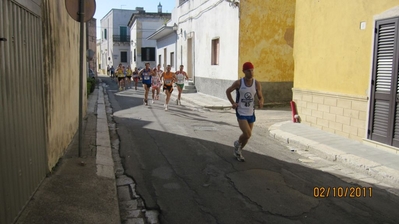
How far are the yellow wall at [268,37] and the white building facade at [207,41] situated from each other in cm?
42

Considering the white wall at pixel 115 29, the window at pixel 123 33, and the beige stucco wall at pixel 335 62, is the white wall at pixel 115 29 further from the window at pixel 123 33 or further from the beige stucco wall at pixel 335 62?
the beige stucco wall at pixel 335 62

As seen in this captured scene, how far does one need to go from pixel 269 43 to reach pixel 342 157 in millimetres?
9494

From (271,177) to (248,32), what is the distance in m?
10.4

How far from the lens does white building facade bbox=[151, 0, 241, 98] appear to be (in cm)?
1608

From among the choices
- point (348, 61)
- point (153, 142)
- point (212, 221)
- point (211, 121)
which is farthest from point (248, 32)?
point (212, 221)

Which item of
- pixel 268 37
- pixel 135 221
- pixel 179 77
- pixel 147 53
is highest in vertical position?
pixel 147 53

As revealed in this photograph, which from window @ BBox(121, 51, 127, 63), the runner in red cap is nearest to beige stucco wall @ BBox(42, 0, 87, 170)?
the runner in red cap

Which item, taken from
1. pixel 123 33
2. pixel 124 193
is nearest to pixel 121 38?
pixel 123 33

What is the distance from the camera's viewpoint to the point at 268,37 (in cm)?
1551

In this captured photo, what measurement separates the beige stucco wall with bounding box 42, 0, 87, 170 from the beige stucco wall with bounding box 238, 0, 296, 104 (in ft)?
29.2

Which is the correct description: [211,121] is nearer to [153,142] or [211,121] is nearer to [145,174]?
[153,142]

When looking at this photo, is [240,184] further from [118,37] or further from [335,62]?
[118,37]
